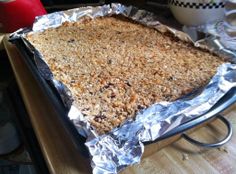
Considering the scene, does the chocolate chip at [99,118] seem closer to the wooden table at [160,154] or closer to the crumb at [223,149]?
the wooden table at [160,154]

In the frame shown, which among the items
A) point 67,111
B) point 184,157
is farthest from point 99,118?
point 184,157

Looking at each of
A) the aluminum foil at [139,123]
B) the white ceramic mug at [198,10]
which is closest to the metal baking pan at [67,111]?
the aluminum foil at [139,123]

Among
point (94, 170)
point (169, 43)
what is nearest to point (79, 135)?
point (94, 170)

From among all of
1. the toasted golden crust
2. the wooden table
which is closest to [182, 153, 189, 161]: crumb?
the wooden table

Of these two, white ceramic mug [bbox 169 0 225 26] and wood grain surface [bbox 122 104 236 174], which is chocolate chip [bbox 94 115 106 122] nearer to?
wood grain surface [bbox 122 104 236 174]

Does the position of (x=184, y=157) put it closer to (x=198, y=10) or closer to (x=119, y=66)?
(x=119, y=66)

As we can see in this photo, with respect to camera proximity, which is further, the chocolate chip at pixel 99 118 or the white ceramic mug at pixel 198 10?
the white ceramic mug at pixel 198 10
